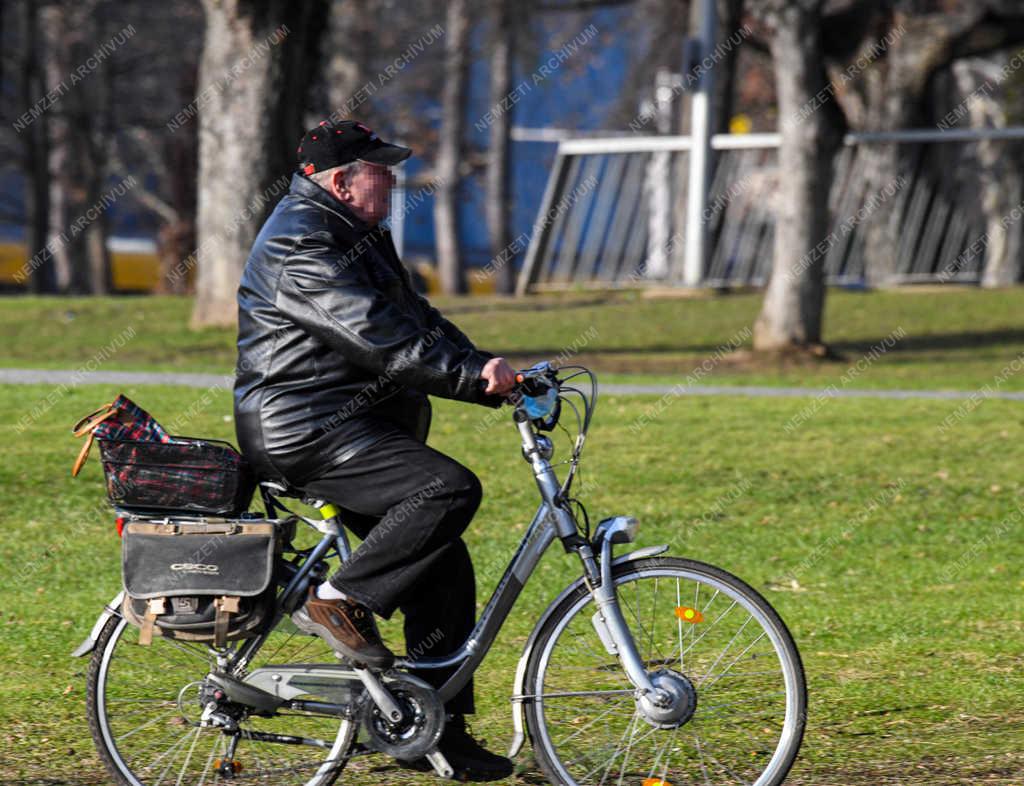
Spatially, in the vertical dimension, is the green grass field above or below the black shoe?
below

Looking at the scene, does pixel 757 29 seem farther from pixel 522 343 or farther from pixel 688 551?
pixel 688 551

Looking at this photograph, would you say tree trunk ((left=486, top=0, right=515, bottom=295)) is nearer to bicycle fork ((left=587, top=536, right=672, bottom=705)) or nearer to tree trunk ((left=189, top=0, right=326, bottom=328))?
tree trunk ((left=189, top=0, right=326, bottom=328))

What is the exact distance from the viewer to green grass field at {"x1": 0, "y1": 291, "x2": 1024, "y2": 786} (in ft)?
18.1

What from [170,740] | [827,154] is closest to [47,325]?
[827,154]

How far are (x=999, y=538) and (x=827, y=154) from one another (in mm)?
8162

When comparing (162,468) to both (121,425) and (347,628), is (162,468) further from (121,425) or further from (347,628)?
(347,628)

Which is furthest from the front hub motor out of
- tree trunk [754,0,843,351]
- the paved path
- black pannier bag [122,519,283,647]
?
tree trunk [754,0,843,351]

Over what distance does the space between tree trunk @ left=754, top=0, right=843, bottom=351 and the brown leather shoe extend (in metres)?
12.8

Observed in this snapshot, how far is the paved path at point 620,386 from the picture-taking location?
1341 cm

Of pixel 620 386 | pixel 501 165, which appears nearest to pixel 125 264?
pixel 501 165

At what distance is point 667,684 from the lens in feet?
14.6

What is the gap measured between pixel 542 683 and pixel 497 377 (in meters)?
0.84

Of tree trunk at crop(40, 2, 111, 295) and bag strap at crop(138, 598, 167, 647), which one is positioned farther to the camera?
tree trunk at crop(40, 2, 111, 295)

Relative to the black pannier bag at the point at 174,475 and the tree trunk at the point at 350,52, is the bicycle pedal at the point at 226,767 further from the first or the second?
the tree trunk at the point at 350,52
